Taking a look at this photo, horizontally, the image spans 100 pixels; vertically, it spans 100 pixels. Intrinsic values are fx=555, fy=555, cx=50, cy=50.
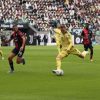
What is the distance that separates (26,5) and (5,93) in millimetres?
58478

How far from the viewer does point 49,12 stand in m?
72.9

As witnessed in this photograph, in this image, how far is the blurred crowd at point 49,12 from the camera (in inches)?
2768

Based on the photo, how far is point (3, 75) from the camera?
69.1 feet

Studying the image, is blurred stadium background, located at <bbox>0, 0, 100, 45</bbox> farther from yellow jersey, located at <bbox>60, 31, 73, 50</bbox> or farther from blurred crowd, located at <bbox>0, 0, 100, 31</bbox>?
yellow jersey, located at <bbox>60, 31, 73, 50</bbox>

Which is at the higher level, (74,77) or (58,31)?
(58,31)

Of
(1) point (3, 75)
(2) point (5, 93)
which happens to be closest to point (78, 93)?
(2) point (5, 93)

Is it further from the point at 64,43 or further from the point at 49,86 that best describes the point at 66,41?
the point at 49,86

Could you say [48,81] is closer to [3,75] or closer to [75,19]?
[3,75]

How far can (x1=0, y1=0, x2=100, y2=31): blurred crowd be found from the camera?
70.3 m

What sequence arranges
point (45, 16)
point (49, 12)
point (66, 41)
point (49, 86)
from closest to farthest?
point (49, 86) → point (66, 41) → point (45, 16) → point (49, 12)

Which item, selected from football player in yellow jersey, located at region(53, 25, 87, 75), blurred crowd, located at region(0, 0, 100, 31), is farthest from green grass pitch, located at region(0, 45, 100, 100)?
blurred crowd, located at region(0, 0, 100, 31)

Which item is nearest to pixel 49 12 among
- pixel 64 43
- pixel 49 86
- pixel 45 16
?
pixel 45 16

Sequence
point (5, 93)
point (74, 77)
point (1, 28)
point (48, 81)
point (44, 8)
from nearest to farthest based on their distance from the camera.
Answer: point (5, 93) < point (48, 81) < point (74, 77) < point (1, 28) < point (44, 8)

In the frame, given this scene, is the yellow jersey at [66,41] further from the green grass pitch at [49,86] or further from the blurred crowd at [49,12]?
the blurred crowd at [49,12]
